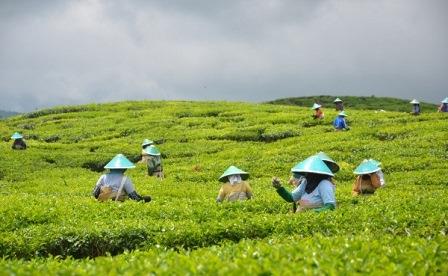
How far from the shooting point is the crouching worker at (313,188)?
14128 mm

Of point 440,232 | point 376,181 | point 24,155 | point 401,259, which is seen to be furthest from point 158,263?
point 24,155

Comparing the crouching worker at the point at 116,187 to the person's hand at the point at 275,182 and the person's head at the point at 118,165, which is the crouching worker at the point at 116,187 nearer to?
the person's head at the point at 118,165

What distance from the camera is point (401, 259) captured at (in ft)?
28.6

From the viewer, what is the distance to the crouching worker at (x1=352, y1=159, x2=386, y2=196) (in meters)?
17.8

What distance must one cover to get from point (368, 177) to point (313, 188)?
15.2 feet

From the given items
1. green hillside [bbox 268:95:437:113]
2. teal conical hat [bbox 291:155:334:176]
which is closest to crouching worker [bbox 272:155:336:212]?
teal conical hat [bbox 291:155:334:176]

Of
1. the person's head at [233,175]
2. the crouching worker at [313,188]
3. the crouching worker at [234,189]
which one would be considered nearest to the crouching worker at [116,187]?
the crouching worker at [234,189]

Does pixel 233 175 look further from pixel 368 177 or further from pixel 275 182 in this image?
pixel 368 177

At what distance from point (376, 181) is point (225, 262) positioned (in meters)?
11.1

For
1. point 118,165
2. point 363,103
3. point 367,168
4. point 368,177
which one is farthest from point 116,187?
point 363,103

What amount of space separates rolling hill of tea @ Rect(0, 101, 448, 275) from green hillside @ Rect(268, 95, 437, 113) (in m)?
49.3

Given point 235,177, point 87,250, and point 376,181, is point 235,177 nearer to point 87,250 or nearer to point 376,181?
point 376,181

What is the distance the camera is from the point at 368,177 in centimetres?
1848

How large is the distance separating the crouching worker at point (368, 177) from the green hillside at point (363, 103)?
3315 inches
